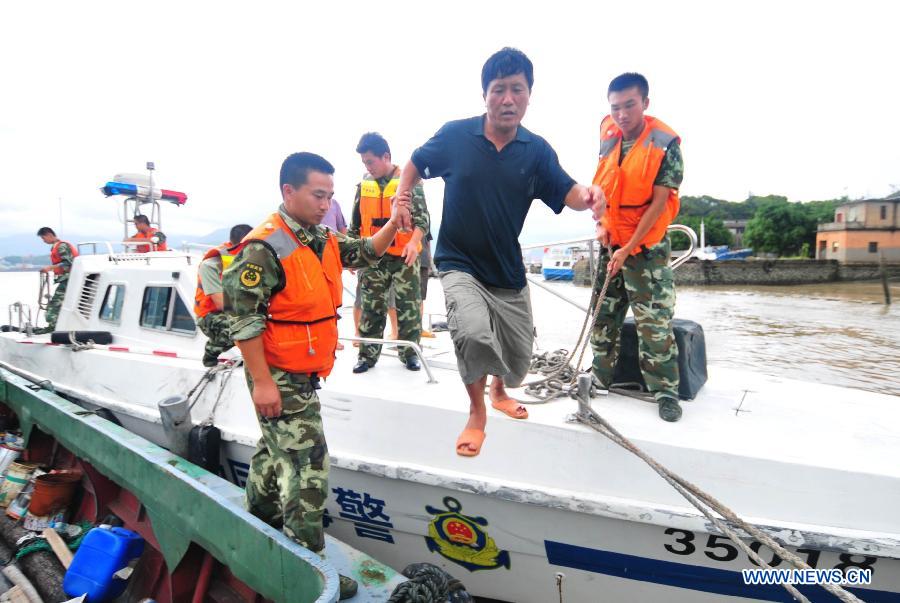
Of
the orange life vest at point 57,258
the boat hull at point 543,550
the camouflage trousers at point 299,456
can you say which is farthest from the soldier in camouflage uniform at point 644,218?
the orange life vest at point 57,258

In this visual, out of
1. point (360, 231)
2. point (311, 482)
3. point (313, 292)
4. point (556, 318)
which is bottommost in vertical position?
point (556, 318)

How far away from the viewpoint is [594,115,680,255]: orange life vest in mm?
2703

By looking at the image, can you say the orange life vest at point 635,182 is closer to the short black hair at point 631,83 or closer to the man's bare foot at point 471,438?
the short black hair at point 631,83

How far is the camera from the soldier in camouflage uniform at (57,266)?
6.10 m

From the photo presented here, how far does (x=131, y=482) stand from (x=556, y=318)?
14435mm

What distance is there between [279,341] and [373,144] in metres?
2.08

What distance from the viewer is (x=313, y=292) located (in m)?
2.05

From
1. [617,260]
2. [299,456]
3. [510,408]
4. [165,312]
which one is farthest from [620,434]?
[165,312]

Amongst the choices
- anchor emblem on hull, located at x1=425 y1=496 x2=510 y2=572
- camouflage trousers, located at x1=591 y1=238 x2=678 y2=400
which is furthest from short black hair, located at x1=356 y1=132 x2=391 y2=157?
anchor emblem on hull, located at x1=425 y1=496 x2=510 y2=572

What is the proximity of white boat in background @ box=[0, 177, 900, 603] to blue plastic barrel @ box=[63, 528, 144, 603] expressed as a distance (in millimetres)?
756

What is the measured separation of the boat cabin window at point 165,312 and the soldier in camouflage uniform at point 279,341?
2.63 metres

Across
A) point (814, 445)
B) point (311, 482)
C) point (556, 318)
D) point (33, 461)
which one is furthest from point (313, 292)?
point (556, 318)

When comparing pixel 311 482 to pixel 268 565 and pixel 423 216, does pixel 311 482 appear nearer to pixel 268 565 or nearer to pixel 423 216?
pixel 268 565

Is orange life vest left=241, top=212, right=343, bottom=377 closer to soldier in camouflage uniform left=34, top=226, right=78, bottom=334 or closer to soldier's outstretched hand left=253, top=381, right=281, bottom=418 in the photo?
soldier's outstretched hand left=253, top=381, right=281, bottom=418
